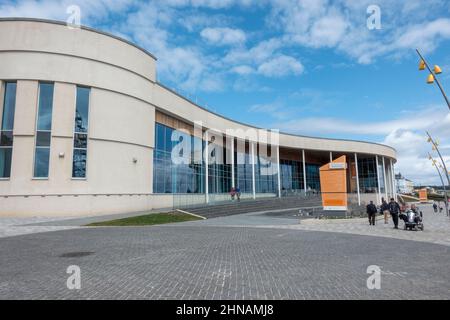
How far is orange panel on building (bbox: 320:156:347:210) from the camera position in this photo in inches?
952

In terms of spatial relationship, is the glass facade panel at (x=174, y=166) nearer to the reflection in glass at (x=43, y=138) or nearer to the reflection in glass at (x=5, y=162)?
the reflection in glass at (x=43, y=138)

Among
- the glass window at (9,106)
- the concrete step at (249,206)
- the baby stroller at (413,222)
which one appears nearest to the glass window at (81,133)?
the glass window at (9,106)

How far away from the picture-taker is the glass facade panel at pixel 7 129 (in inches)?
934

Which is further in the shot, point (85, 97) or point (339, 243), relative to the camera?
point (85, 97)

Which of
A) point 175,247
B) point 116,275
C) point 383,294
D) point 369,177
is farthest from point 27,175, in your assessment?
point 369,177

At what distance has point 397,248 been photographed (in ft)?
36.9

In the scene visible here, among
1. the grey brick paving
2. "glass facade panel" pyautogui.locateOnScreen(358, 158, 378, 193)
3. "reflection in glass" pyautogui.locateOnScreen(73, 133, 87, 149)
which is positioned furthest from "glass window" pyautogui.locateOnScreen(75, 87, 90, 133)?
"glass facade panel" pyautogui.locateOnScreen(358, 158, 378, 193)

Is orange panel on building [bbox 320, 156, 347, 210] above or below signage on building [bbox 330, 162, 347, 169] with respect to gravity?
below

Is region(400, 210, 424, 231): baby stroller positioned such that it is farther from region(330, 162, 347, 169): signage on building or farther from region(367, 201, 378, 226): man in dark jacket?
region(330, 162, 347, 169): signage on building

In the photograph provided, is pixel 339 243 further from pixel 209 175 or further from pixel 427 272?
pixel 209 175

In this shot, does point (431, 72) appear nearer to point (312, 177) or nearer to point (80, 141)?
point (80, 141)

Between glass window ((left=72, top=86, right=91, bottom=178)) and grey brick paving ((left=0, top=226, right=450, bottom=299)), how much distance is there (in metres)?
12.2

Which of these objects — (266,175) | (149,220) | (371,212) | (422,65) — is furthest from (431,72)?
(266,175)

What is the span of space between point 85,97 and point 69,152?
4.47 meters
